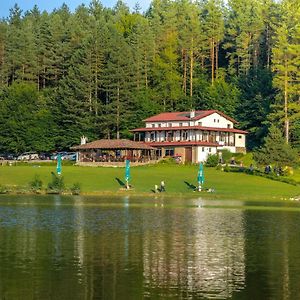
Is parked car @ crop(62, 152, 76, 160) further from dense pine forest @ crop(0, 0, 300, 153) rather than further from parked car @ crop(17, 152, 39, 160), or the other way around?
parked car @ crop(17, 152, 39, 160)

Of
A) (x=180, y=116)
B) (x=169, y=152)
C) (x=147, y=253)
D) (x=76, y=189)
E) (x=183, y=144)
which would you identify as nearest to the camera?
(x=147, y=253)

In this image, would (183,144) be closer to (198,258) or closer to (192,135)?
(192,135)

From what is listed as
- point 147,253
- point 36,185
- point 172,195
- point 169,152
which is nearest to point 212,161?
point 169,152

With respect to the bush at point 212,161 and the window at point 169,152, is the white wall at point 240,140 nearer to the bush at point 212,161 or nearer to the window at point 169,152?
the window at point 169,152

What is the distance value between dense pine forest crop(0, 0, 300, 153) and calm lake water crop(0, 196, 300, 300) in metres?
62.2

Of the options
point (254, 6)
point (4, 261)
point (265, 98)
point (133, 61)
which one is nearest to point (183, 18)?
point (254, 6)

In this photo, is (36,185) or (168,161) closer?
(36,185)

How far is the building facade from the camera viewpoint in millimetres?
110031

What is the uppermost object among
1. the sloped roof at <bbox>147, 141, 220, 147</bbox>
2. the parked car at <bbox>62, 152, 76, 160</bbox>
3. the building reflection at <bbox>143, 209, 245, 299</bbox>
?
the sloped roof at <bbox>147, 141, 220, 147</bbox>

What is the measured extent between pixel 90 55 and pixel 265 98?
2993 cm

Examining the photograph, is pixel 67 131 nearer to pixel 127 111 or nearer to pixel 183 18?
pixel 127 111

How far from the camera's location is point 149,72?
136 m

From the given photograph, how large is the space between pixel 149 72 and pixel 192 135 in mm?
26794

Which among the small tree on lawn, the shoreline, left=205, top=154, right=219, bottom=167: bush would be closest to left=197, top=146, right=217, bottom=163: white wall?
left=205, top=154, right=219, bottom=167: bush
